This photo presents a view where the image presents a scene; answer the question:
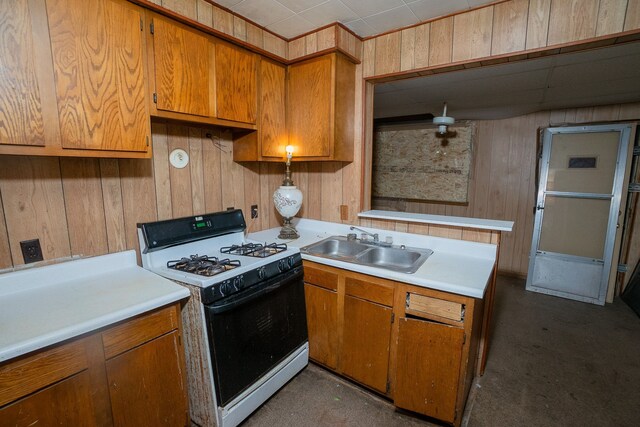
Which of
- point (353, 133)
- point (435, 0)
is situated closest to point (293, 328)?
point (353, 133)

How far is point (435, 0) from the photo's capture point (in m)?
1.81

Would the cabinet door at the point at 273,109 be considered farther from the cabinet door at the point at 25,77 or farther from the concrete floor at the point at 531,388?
the concrete floor at the point at 531,388

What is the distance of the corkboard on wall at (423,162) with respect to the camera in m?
4.26

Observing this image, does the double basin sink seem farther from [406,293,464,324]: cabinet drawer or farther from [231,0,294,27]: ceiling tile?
[231,0,294,27]: ceiling tile

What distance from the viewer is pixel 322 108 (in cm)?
223

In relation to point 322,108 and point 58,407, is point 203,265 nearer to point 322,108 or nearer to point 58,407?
point 58,407

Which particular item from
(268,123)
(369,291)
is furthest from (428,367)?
(268,123)

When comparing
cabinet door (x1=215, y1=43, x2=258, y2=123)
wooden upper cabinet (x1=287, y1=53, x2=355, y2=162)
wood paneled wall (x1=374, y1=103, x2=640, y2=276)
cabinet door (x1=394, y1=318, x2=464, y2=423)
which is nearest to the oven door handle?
cabinet door (x1=394, y1=318, x2=464, y2=423)

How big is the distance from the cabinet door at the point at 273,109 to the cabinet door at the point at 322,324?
1.06 metres

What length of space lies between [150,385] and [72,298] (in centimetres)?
52

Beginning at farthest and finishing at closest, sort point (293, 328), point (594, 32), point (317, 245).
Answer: point (317, 245)
point (293, 328)
point (594, 32)

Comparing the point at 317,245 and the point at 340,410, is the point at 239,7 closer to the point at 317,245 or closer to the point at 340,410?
the point at 317,245

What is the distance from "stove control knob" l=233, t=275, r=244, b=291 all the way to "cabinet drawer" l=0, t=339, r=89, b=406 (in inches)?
25.1

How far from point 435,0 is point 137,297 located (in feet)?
7.38
